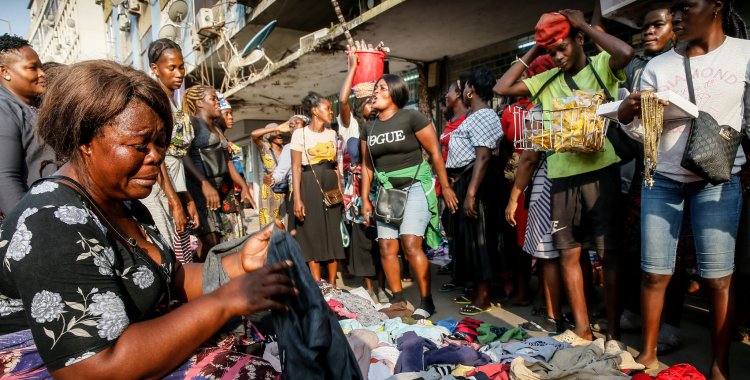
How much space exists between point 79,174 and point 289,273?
693 mm

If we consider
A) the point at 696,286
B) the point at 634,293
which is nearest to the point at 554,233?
the point at 634,293

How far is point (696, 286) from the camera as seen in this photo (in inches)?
153

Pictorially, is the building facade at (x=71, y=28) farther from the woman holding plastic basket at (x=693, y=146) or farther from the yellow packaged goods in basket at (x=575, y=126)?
the woman holding plastic basket at (x=693, y=146)

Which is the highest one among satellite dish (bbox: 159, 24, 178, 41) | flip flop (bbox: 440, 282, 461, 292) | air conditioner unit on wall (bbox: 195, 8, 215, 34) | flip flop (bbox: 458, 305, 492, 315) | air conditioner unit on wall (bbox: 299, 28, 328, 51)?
satellite dish (bbox: 159, 24, 178, 41)

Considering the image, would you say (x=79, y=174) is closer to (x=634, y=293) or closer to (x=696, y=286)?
(x=634, y=293)

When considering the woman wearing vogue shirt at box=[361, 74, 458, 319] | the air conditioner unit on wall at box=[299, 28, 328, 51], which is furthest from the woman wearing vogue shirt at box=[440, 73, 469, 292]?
the air conditioner unit on wall at box=[299, 28, 328, 51]

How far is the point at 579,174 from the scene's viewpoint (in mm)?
2842

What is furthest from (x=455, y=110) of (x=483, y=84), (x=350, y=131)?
(x=350, y=131)

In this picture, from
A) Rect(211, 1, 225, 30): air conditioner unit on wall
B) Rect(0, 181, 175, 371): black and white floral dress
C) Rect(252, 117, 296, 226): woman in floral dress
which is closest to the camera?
Rect(0, 181, 175, 371): black and white floral dress

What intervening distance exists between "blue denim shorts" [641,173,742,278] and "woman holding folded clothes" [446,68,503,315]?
59.2 inches

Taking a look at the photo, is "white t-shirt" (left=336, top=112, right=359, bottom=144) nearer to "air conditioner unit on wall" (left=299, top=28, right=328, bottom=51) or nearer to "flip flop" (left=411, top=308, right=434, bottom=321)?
"flip flop" (left=411, top=308, right=434, bottom=321)

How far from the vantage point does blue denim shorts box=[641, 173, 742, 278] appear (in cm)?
228

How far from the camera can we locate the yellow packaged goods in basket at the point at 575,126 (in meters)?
2.56

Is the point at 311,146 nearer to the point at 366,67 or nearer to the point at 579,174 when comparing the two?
the point at 366,67
